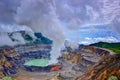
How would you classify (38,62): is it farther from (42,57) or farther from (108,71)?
(108,71)

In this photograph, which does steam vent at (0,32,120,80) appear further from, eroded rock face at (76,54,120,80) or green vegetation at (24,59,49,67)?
eroded rock face at (76,54,120,80)

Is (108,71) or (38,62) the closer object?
(108,71)

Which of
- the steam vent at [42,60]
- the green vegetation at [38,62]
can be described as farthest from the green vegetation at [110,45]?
the green vegetation at [38,62]

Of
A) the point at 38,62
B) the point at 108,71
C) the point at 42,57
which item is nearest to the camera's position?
the point at 108,71

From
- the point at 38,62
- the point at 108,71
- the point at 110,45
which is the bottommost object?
the point at 38,62

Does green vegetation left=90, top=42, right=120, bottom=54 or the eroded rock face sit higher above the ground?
green vegetation left=90, top=42, right=120, bottom=54

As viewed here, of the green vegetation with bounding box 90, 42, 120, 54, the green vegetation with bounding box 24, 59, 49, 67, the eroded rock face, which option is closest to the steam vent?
the green vegetation with bounding box 24, 59, 49, 67

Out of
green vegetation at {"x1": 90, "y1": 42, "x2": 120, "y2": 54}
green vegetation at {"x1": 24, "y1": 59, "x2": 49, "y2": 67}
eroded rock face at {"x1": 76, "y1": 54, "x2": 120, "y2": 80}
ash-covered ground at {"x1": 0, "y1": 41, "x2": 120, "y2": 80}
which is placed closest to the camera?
eroded rock face at {"x1": 76, "y1": 54, "x2": 120, "y2": 80}

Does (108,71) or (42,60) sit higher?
(108,71)

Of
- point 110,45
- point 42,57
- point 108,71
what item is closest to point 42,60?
point 42,57

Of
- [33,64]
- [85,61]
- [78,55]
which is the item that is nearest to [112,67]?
[85,61]

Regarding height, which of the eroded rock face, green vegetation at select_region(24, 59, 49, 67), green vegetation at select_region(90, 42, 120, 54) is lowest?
green vegetation at select_region(24, 59, 49, 67)

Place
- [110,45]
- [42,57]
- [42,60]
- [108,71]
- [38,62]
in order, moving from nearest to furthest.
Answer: [108,71]
[110,45]
[38,62]
[42,57]
[42,60]

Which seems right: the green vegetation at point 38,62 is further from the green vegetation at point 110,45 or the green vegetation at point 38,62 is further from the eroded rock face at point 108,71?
the eroded rock face at point 108,71
